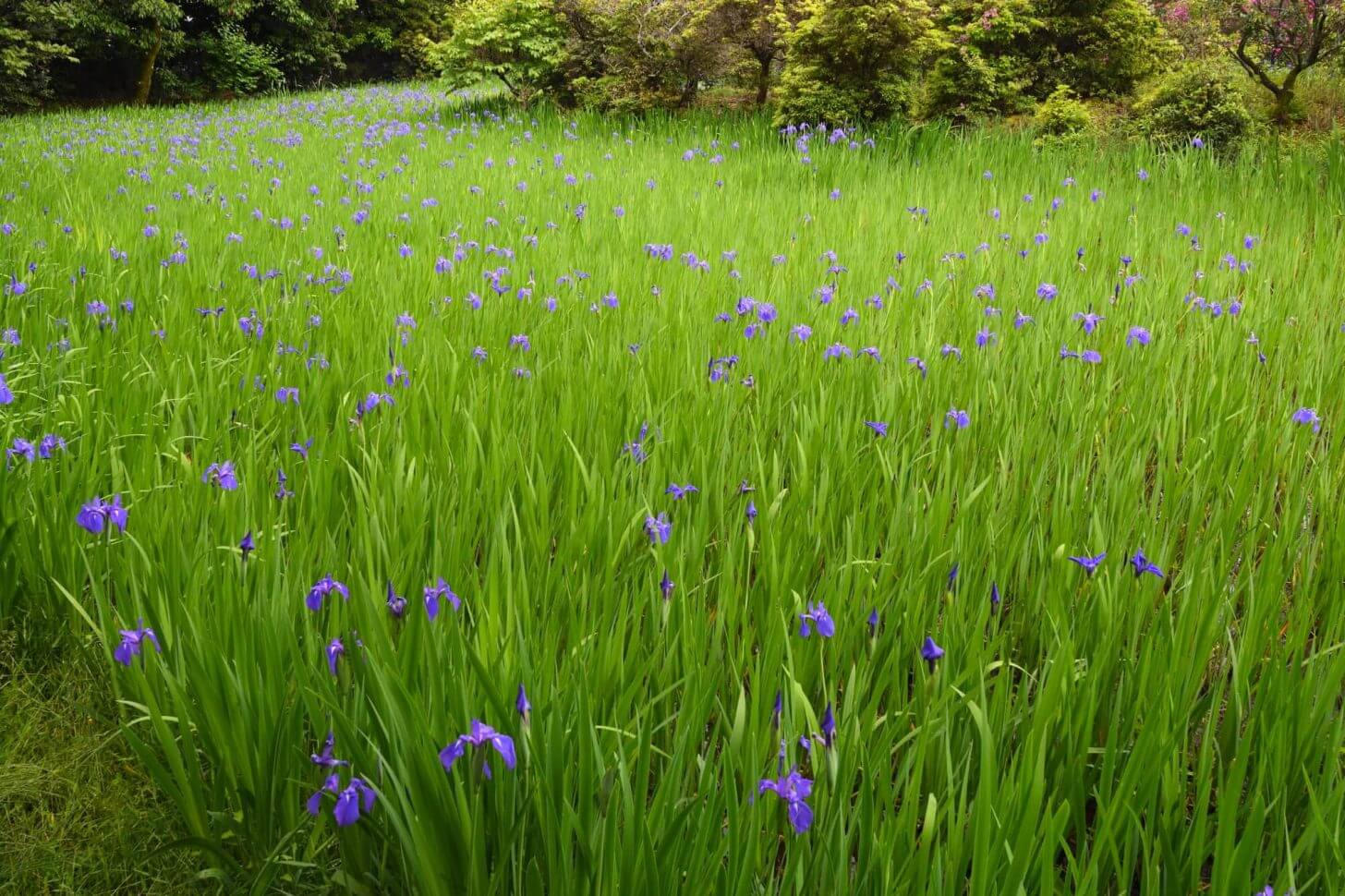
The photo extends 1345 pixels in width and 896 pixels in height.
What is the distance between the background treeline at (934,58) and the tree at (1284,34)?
0.6 inches

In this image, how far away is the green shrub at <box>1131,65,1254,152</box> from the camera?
6.79 meters

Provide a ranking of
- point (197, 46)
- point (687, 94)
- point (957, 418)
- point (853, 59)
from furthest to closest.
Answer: point (197, 46)
point (687, 94)
point (853, 59)
point (957, 418)

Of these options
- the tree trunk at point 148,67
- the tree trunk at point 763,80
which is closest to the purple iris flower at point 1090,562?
the tree trunk at point 763,80

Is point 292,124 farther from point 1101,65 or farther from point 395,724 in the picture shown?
point 395,724

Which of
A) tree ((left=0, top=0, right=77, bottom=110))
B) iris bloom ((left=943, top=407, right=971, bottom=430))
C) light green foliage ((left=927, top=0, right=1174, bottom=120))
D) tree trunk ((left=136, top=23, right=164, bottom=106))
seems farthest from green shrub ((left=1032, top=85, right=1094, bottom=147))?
tree trunk ((left=136, top=23, right=164, bottom=106))

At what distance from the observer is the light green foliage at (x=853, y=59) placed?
803cm

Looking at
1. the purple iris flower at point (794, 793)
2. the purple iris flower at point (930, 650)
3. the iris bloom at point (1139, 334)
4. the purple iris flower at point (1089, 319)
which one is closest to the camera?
the purple iris flower at point (794, 793)

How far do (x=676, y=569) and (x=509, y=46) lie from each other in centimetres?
1140

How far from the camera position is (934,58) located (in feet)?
30.6

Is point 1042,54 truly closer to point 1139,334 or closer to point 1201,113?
point 1201,113

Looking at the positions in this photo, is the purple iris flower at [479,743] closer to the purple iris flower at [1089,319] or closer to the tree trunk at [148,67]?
the purple iris flower at [1089,319]

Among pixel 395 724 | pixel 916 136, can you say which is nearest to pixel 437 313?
pixel 395 724

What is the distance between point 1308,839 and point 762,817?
0.69 m

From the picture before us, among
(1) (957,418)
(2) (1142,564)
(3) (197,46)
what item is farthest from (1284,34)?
(3) (197,46)
